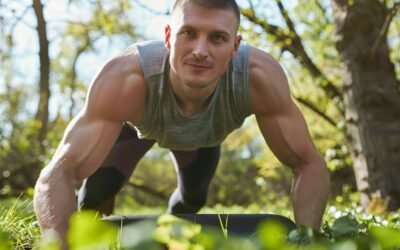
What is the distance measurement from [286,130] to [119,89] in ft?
2.94

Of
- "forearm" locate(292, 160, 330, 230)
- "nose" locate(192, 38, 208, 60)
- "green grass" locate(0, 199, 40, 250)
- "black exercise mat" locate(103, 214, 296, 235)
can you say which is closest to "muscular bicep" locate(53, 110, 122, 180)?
"black exercise mat" locate(103, 214, 296, 235)

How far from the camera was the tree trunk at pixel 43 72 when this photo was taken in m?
7.55

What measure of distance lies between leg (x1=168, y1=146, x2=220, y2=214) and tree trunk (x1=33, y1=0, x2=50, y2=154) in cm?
417

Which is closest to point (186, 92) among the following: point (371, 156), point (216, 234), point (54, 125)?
point (216, 234)

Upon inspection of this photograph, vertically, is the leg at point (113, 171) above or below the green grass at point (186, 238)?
below

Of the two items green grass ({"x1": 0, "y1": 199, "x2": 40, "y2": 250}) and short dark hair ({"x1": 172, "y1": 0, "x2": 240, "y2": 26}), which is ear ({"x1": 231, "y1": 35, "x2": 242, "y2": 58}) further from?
green grass ({"x1": 0, "y1": 199, "x2": 40, "y2": 250})

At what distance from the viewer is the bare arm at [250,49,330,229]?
2879mm

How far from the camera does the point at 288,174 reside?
17.3 metres

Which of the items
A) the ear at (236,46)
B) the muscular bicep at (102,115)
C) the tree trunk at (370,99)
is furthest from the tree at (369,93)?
the muscular bicep at (102,115)

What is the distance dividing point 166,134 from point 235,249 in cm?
225

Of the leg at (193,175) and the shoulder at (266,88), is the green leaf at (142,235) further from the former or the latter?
the leg at (193,175)

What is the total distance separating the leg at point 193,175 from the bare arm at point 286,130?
3.37 ft

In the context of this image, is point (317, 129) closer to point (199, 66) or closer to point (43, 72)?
point (43, 72)

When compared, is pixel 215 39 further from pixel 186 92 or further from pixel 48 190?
pixel 48 190
